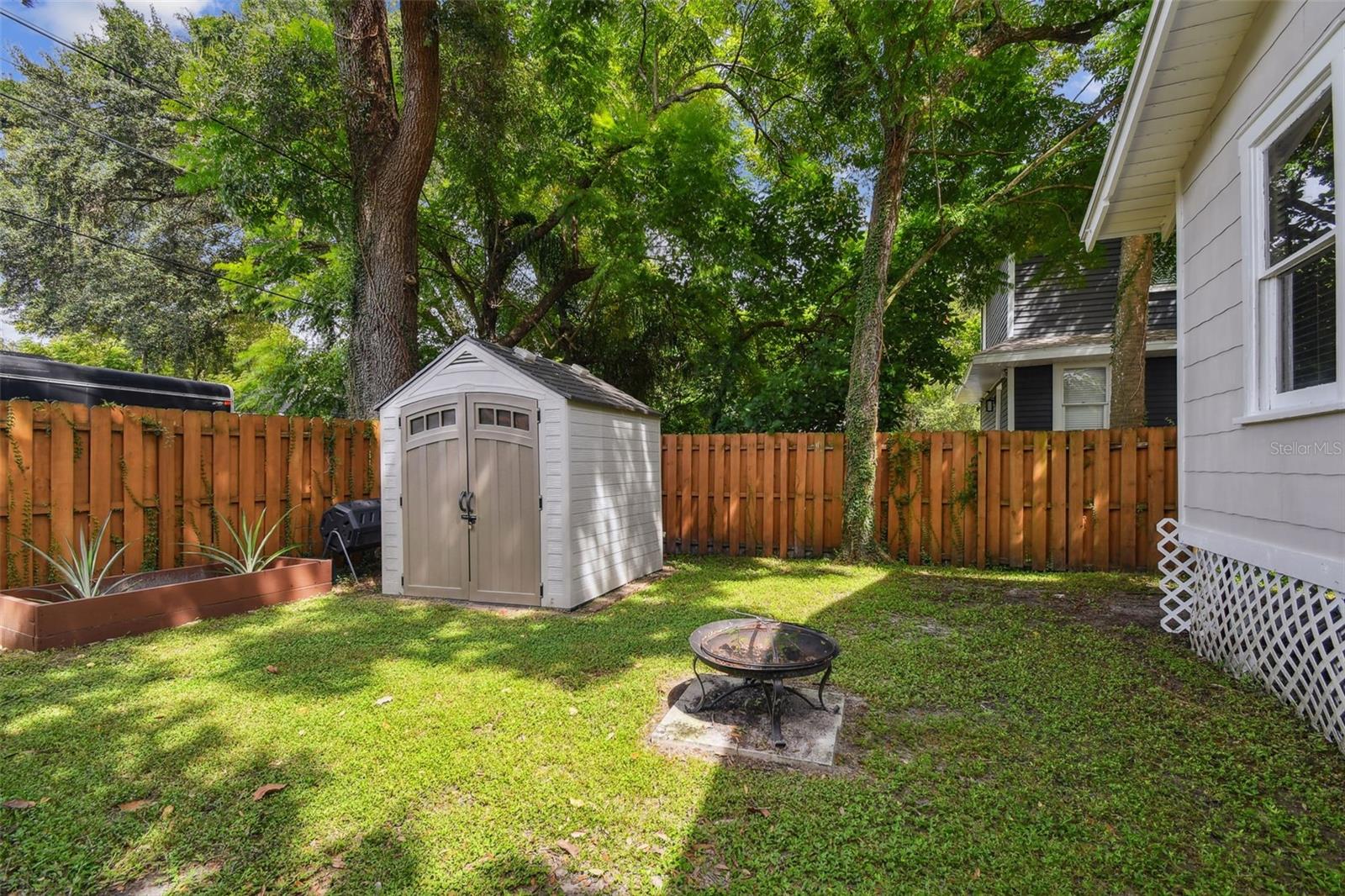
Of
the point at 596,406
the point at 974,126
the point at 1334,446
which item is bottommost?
the point at 1334,446

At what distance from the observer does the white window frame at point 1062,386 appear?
10.4 m

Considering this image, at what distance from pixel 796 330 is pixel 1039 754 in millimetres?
10092

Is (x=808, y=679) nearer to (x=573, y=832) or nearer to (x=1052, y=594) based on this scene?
(x=573, y=832)

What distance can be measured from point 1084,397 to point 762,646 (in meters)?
10.6

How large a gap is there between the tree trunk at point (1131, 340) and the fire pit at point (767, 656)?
24.0 ft

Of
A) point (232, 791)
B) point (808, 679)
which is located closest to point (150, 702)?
point (232, 791)

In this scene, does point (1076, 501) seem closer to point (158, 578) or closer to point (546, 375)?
point (546, 375)

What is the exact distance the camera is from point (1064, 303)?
11.2m

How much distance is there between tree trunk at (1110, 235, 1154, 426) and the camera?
25.5ft

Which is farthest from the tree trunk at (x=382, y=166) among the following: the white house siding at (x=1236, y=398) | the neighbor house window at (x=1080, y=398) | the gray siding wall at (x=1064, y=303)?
the neighbor house window at (x=1080, y=398)

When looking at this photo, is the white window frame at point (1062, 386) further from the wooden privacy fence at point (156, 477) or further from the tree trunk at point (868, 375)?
the wooden privacy fence at point (156, 477)

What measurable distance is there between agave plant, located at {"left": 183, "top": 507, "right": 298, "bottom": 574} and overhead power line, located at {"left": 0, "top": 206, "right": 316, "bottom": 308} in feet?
26.2

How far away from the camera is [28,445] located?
449 cm

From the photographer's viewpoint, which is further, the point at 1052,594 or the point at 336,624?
the point at 1052,594
